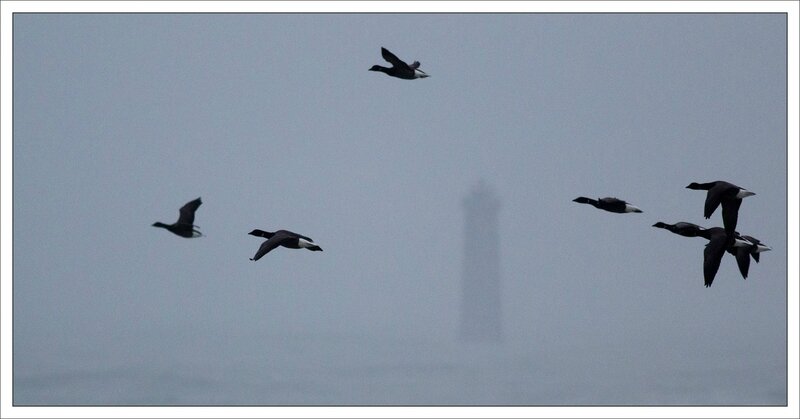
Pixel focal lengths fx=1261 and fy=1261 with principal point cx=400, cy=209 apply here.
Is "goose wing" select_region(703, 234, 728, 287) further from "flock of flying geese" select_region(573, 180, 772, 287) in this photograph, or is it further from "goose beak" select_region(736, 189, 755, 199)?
"goose beak" select_region(736, 189, 755, 199)

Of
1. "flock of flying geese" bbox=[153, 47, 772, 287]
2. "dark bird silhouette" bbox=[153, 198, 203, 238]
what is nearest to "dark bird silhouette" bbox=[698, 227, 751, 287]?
"flock of flying geese" bbox=[153, 47, 772, 287]

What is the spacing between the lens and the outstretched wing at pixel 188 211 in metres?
43.2

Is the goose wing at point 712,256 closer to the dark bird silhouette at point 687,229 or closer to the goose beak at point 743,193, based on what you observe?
the goose beak at point 743,193

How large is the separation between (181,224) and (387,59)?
11542 millimetres

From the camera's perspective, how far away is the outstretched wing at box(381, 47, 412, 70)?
159ft

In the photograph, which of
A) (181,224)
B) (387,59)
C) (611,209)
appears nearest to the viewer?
(181,224)

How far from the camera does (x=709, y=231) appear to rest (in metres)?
45.8

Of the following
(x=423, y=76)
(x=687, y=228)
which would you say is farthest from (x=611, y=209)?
(x=423, y=76)

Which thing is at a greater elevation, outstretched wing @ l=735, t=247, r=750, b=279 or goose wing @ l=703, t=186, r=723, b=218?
goose wing @ l=703, t=186, r=723, b=218

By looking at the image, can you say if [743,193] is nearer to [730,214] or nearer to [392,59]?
[730,214]

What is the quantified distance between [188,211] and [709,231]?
18726 mm

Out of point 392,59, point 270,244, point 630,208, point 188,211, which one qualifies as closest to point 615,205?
point 630,208

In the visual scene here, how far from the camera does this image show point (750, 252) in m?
45.8

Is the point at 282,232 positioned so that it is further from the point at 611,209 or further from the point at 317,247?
the point at 611,209
